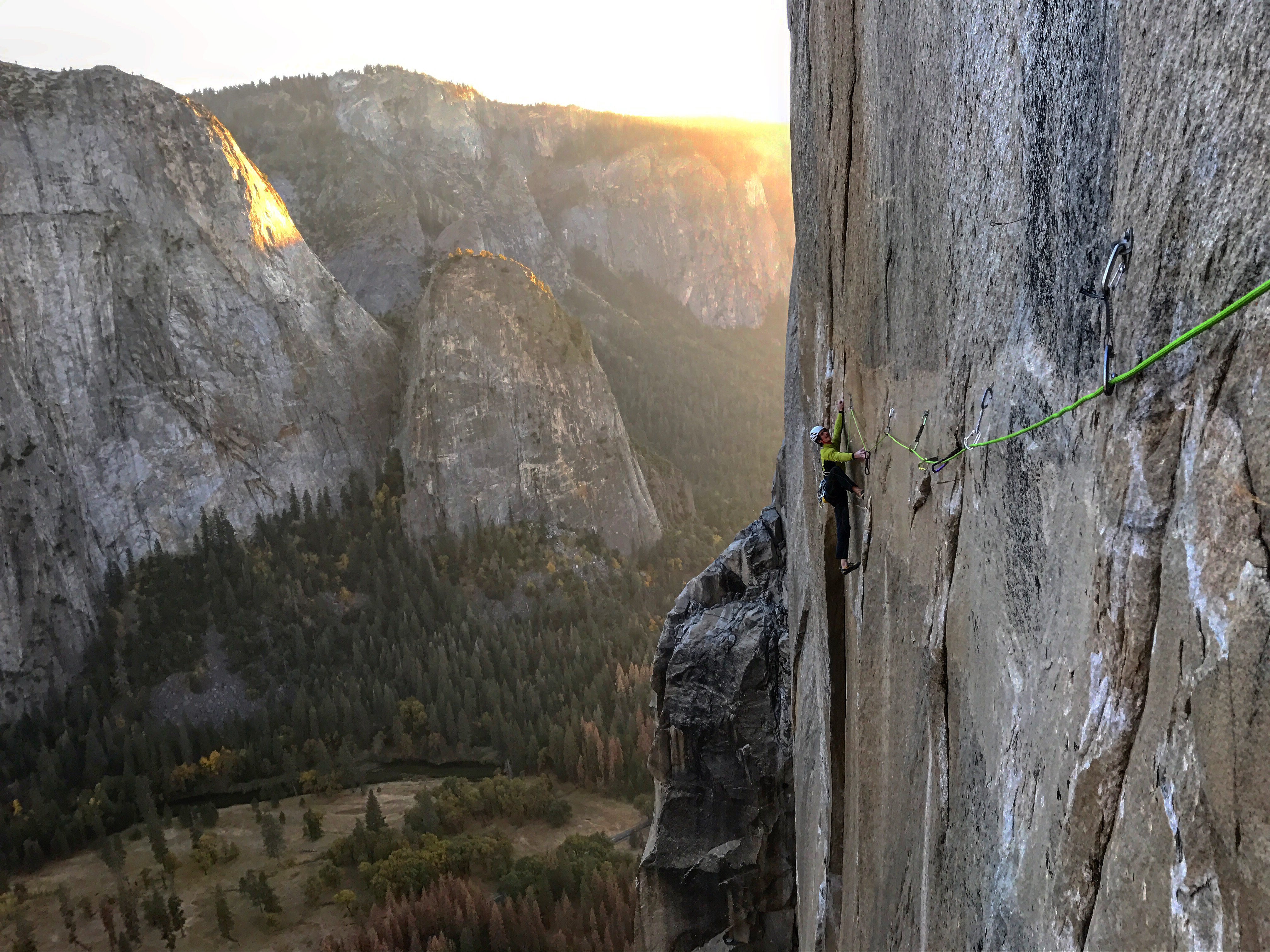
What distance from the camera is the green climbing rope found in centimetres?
249

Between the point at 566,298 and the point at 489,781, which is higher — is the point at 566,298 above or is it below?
above

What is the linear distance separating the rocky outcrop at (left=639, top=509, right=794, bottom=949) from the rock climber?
5.49 meters

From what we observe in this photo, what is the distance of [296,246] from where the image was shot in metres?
39.3

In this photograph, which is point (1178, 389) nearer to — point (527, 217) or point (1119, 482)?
point (1119, 482)

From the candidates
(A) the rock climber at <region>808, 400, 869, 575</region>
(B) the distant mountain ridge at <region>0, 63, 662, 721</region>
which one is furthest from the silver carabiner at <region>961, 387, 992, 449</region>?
(B) the distant mountain ridge at <region>0, 63, 662, 721</region>

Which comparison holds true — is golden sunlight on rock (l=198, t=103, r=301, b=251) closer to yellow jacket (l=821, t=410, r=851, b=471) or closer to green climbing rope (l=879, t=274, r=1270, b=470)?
yellow jacket (l=821, t=410, r=851, b=471)

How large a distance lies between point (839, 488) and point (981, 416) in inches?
121

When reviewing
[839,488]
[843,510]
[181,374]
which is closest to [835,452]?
[839,488]

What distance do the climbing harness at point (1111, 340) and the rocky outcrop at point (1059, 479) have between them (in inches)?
1.6

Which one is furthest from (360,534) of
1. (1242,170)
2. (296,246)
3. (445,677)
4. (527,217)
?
(527,217)

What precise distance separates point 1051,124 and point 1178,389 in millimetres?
1487

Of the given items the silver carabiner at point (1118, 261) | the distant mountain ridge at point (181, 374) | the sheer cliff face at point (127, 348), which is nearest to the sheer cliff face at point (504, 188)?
the distant mountain ridge at point (181, 374)

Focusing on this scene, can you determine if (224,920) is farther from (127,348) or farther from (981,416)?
(981,416)

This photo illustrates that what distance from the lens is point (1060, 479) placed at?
381 cm
